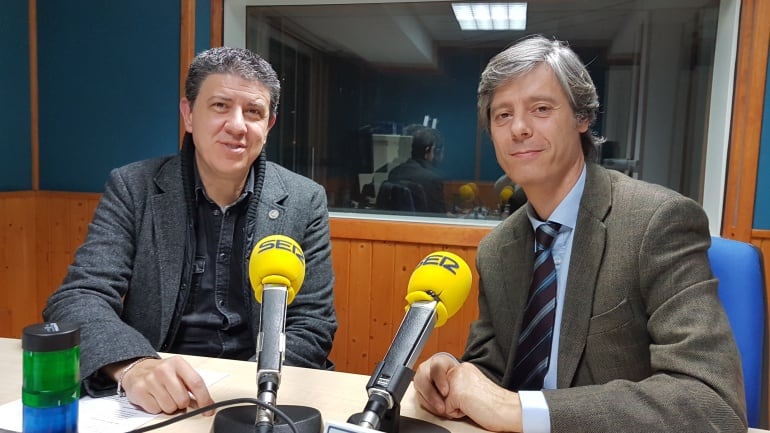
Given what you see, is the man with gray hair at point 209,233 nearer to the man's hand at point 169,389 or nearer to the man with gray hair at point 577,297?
the man's hand at point 169,389

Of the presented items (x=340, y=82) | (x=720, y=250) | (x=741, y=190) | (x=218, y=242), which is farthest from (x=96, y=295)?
(x=741, y=190)

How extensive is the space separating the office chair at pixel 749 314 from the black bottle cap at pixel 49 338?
1227mm

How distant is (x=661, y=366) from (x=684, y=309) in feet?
0.36

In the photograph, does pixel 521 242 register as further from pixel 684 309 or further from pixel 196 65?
pixel 196 65

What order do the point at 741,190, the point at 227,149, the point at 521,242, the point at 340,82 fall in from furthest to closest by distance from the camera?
the point at 340,82 → the point at 741,190 → the point at 227,149 → the point at 521,242

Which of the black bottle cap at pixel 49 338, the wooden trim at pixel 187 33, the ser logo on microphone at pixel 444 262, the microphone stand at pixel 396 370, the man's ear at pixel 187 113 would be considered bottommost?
the microphone stand at pixel 396 370

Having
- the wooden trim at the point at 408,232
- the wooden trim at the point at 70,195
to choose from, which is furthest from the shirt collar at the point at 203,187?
the wooden trim at the point at 70,195

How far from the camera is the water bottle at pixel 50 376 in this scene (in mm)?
652

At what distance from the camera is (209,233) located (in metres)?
1.64

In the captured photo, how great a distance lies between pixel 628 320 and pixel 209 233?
1098 mm

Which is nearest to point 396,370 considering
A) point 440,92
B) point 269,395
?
point 269,395

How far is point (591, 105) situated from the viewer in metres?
1.36

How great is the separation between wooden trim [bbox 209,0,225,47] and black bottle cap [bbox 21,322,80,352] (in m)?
2.53

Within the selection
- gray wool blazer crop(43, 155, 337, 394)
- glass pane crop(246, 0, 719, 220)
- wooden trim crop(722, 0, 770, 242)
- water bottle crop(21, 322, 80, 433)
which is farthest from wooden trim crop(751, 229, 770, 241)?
water bottle crop(21, 322, 80, 433)
